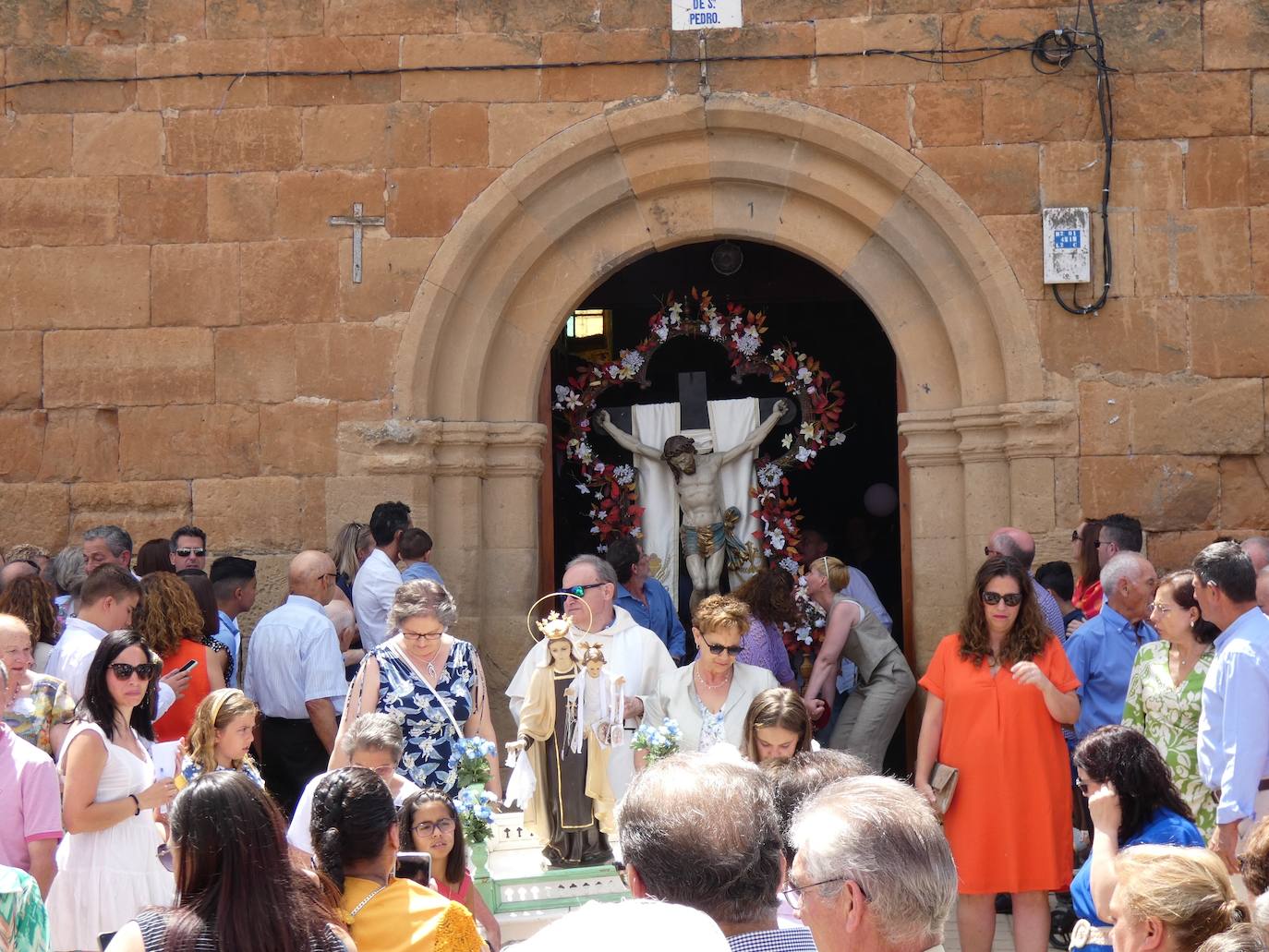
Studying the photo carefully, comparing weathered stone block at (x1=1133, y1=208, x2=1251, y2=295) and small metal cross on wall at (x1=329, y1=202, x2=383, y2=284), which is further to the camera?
small metal cross on wall at (x1=329, y1=202, x2=383, y2=284)

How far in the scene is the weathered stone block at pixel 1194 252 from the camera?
23.0 ft

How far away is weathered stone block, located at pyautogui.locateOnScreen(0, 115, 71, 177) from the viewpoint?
7359 mm

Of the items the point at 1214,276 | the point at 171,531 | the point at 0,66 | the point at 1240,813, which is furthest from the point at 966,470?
the point at 0,66

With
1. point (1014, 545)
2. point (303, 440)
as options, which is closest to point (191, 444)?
point (303, 440)

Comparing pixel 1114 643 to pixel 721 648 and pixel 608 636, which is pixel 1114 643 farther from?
pixel 608 636

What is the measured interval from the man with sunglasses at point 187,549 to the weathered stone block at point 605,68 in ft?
8.72

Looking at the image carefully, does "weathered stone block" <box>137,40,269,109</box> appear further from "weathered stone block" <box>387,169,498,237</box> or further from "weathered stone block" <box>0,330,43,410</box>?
"weathered stone block" <box>0,330,43,410</box>

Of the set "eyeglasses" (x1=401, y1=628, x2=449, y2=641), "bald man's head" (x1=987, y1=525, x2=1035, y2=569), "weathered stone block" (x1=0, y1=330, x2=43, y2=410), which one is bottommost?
"eyeglasses" (x1=401, y1=628, x2=449, y2=641)

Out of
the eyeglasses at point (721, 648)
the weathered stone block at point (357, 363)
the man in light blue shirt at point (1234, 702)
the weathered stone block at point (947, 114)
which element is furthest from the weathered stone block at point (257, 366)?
the man in light blue shirt at point (1234, 702)

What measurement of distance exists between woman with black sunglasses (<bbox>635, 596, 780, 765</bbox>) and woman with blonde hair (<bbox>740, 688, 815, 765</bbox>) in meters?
0.80

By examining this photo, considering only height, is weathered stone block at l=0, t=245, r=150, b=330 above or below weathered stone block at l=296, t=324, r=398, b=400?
above

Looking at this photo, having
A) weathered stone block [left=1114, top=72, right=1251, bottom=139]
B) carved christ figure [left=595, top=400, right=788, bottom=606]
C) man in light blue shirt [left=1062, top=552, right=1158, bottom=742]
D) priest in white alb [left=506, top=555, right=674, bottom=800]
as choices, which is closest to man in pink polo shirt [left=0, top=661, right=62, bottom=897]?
priest in white alb [left=506, top=555, right=674, bottom=800]

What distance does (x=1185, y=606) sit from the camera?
4.80 meters

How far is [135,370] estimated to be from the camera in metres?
7.32
